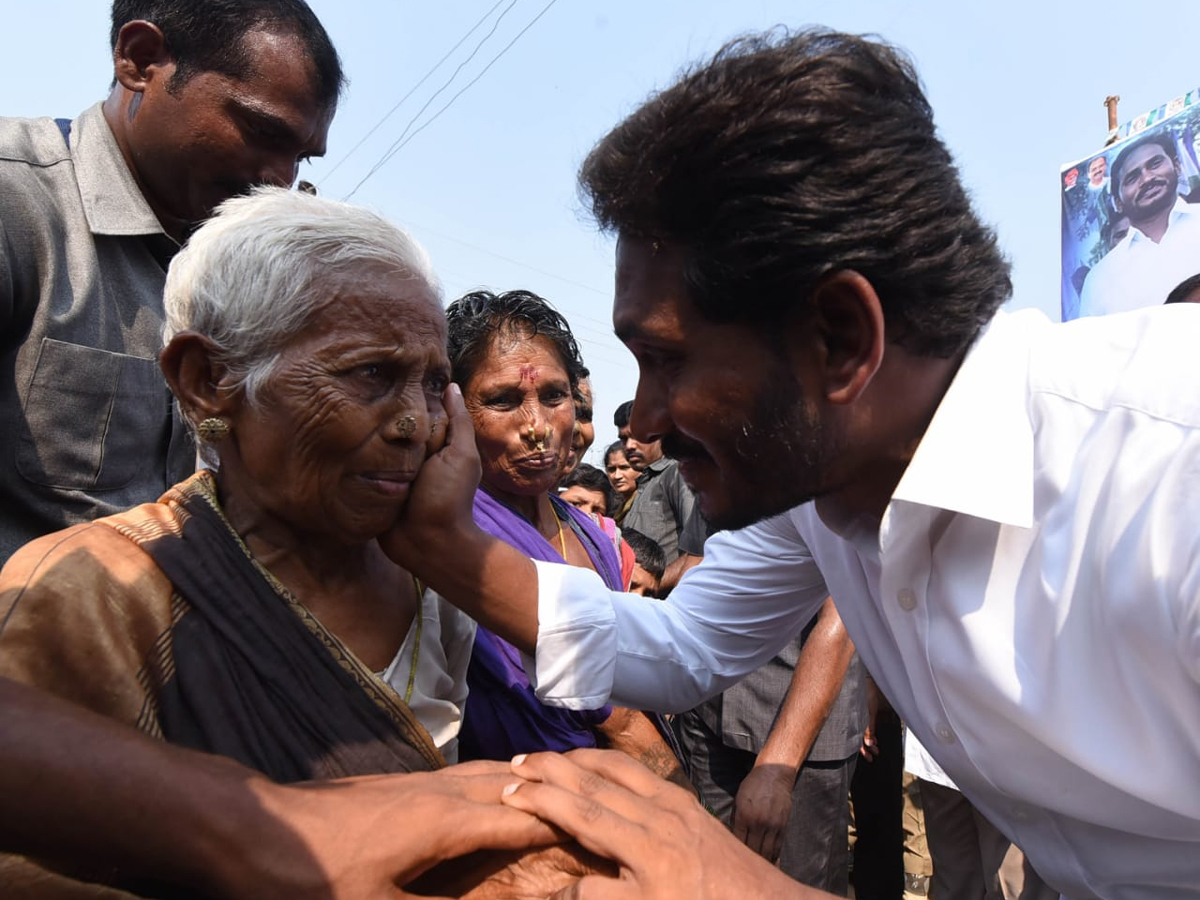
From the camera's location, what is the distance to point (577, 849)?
141cm

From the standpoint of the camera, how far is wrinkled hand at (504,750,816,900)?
4.42 feet

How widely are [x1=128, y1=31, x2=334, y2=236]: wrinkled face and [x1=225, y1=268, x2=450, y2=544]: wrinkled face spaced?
3.20 ft

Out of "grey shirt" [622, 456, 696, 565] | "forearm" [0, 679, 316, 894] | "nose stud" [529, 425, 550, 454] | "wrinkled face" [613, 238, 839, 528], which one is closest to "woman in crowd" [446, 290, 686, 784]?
"nose stud" [529, 425, 550, 454]

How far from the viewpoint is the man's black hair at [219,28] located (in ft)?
7.69

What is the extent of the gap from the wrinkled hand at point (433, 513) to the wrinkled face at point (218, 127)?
3.79 feet

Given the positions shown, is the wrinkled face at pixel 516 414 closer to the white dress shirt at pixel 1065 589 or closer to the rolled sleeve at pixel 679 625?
the rolled sleeve at pixel 679 625

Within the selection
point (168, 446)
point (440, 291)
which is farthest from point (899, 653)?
point (168, 446)

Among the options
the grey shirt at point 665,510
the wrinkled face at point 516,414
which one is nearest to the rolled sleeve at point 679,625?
the wrinkled face at point 516,414

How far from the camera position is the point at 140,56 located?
2.39 meters

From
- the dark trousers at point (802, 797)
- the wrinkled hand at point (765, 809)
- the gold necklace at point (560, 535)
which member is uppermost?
→ the gold necklace at point (560, 535)

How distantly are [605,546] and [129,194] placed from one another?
1.87 metres

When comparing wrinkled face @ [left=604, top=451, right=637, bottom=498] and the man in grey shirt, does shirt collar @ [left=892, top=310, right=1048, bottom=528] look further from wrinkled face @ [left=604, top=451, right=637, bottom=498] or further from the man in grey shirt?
wrinkled face @ [left=604, top=451, right=637, bottom=498]

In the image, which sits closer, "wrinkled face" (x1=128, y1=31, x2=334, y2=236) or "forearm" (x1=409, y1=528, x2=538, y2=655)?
"forearm" (x1=409, y1=528, x2=538, y2=655)

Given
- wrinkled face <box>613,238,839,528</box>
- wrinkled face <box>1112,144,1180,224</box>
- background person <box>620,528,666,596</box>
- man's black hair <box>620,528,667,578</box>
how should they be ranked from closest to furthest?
wrinkled face <box>613,238,839,528</box> < background person <box>620,528,666,596</box> < man's black hair <box>620,528,667,578</box> < wrinkled face <box>1112,144,1180,224</box>
